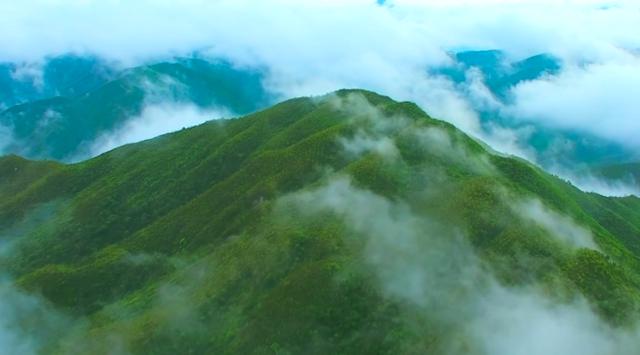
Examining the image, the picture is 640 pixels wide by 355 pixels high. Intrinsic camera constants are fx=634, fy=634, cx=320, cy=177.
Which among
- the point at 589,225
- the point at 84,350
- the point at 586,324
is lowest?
the point at 589,225

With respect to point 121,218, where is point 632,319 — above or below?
below

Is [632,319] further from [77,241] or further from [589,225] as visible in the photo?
[77,241]

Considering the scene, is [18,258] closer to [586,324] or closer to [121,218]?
[121,218]

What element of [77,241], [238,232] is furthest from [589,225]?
[77,241]

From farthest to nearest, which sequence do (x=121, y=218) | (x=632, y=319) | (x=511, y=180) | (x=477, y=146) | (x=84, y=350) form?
(x=121, y=218) → (x=477, y=146) → (x=511, y=180) → (x=84, y=350) → (x=632, y=319)

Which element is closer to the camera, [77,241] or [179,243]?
[179,243]

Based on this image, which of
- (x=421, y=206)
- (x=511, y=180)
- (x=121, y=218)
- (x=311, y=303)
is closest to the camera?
(x=311, y=303)
